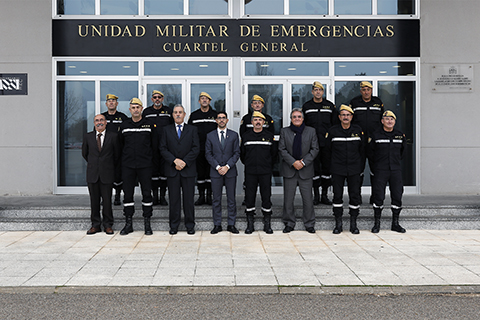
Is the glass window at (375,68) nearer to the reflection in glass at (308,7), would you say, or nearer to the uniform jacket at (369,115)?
the reflection in glass at (308,7)

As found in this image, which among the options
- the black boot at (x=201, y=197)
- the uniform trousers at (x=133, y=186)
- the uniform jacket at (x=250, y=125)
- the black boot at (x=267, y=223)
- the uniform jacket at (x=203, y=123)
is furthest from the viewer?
the black boot at (x=201, y=197)

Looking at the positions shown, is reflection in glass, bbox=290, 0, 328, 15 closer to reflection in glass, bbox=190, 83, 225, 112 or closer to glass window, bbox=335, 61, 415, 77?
glass window, bbox=335, 61, 415, 77

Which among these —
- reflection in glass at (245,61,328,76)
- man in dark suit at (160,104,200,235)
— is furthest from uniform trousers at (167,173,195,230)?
reflection in glass at (245,61,328,76)

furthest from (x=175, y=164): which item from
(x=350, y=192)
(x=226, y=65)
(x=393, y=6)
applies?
(x=393, y=6)

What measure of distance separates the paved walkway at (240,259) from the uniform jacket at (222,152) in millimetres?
1092

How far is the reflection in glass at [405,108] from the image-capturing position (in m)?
9.77

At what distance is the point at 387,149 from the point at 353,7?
14.1ft

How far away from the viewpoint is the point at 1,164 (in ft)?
31.1

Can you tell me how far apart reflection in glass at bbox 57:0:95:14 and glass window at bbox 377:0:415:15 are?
662cm

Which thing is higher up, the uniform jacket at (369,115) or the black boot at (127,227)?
the uniform jacket at (369,115)

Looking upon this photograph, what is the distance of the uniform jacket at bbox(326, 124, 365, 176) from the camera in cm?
704

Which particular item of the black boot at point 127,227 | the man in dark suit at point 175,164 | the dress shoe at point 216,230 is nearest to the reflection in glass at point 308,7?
the man in dark suit at point 175,164

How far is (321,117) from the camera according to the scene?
780 cm

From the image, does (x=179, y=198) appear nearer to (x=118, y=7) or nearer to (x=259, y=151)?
Answer: (x=259, y=151)
